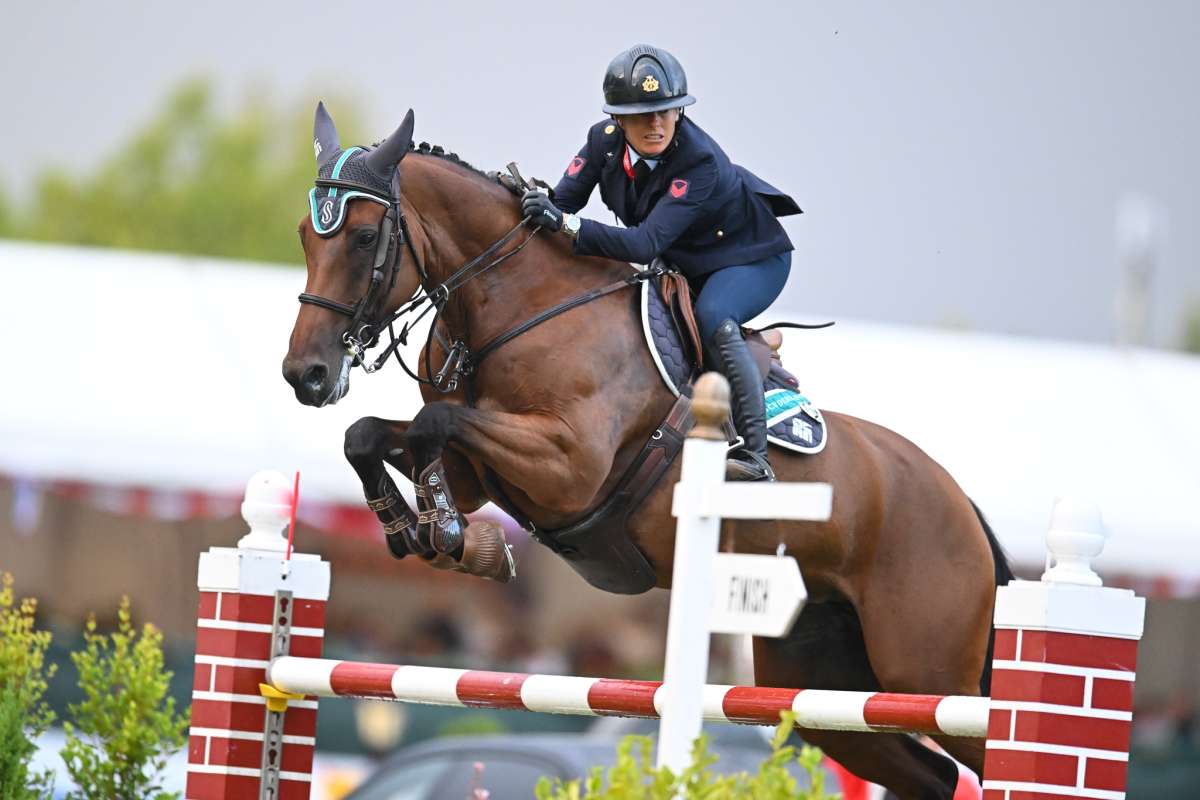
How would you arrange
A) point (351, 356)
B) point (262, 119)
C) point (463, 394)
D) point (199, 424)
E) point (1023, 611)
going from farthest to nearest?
point (262, 119), point (199, 424), point (463, 394), point (351, 356), point (1023, 611)

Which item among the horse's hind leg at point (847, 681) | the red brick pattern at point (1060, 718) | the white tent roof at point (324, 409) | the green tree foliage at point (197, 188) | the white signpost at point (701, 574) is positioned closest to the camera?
the white signpost at point (701, 574)

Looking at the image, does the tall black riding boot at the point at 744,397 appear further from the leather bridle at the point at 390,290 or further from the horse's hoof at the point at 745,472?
the leather bridle at the point at 390,290

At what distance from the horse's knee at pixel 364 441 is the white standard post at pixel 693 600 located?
5.75 feet

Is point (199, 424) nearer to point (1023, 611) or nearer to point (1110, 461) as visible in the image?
point (1110, 461)

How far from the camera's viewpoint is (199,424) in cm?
1125

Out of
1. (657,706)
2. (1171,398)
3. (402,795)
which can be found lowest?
(402,795)

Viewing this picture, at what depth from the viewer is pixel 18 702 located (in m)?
5.03

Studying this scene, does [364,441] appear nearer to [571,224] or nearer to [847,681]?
[571,224]

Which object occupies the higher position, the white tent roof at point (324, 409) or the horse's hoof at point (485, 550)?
the white tent roof at point (324, 409)

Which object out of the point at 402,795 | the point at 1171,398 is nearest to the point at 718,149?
the point at 402,795

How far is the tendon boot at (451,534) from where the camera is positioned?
14.6ft

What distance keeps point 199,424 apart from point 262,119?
2741 cm

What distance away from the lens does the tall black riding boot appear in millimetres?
4746

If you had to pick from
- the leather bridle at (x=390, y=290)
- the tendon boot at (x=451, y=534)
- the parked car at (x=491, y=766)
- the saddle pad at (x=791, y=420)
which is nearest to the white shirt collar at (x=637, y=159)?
the leather bridle at (x=390, y=290)
